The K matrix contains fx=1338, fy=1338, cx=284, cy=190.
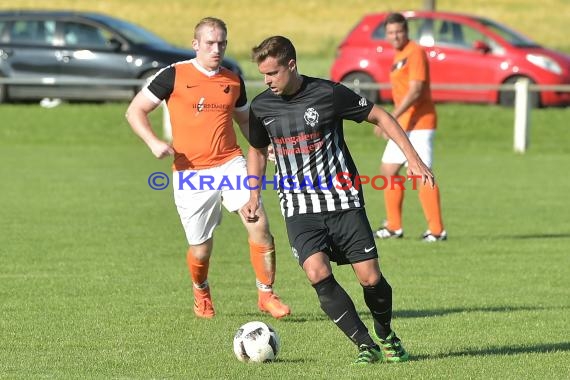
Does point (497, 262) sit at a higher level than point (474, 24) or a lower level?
lower

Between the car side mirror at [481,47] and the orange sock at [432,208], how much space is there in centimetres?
1184

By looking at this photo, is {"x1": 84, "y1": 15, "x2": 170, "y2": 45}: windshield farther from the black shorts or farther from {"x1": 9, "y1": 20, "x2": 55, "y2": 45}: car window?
the black shorts

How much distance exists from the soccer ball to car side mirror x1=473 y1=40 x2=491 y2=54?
1782cm

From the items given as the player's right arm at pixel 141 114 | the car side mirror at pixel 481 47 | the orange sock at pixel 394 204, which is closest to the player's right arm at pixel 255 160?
the player's right arm at pixel 141 114

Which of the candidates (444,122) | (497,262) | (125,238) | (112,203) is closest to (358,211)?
(497,262)

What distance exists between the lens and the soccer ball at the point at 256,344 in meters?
7.46

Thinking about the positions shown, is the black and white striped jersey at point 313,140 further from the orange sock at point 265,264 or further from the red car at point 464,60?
the red car at point 464,60

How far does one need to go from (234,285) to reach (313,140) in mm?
3561

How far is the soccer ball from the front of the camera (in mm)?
7457

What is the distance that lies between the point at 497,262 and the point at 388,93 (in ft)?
43.4

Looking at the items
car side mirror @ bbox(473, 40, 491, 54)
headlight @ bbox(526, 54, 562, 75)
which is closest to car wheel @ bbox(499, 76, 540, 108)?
headlight @ bbox(526, 54, 562, 75)

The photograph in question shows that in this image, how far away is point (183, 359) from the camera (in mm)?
7539

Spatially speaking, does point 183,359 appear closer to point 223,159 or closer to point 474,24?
point 223,159

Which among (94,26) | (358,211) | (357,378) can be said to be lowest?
(357,378)
